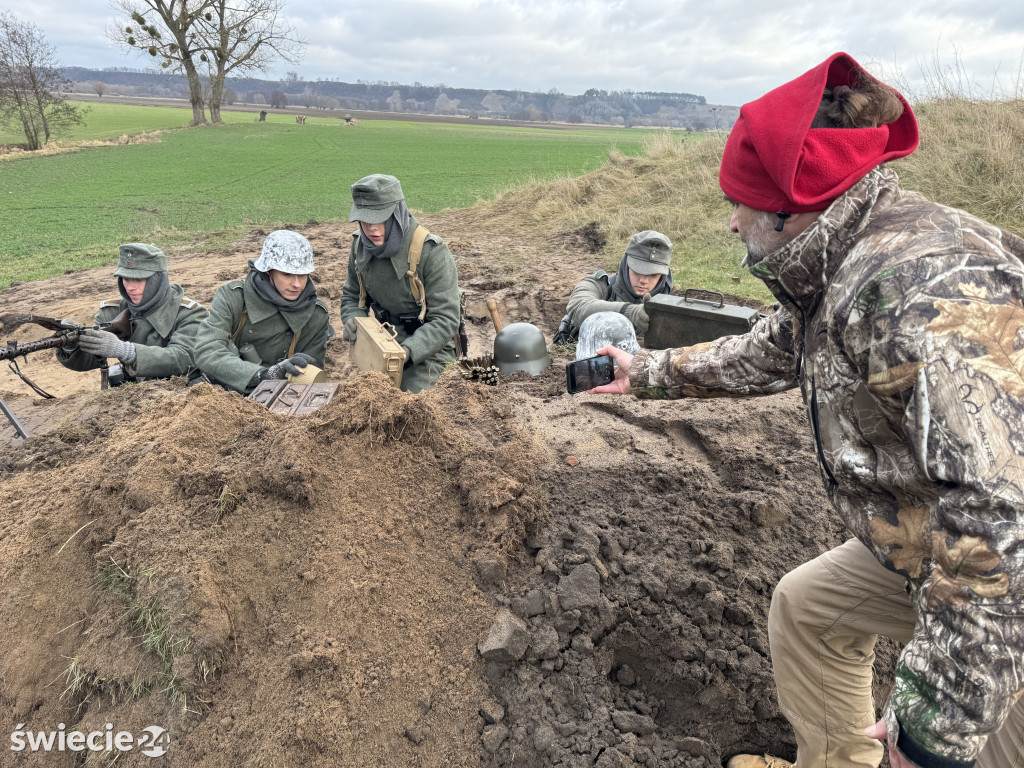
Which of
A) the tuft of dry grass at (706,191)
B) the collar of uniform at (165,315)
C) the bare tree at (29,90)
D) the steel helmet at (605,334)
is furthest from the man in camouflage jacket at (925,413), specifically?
the bare tree at (29,90)

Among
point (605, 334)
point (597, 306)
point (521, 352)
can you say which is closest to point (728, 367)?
point (605, 334)

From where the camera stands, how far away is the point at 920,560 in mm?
1478

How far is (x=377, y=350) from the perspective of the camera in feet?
15.1

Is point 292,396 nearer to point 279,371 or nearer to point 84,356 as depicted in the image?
point 279,371

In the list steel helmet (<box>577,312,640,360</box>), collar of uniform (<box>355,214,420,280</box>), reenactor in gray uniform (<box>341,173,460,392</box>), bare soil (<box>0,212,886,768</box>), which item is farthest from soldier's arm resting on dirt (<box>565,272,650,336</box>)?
bare soil (<box>0,212,886,768</box>)

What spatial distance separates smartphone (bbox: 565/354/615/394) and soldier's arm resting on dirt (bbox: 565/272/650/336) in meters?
2.62

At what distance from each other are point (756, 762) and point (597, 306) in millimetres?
3885

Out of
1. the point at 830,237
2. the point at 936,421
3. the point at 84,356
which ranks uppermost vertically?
the point at 830,237

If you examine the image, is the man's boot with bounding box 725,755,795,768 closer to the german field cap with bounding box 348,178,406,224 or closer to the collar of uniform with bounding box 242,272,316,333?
the german field cap with bounding box 348,178,406,224

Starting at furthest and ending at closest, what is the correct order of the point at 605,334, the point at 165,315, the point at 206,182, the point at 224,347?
the point at 206,182 < the point at 165,315 < the point at 224,347 < the point at 605,334

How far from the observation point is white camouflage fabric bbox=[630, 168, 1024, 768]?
3.67ft

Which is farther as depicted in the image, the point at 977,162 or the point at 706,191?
the point at 706,191

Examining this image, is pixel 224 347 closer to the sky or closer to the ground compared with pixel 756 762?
closer to the sky

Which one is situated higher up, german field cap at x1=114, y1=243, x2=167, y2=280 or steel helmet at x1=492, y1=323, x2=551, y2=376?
german field cap at x1=114, y1=243, x2=167, y2=280
